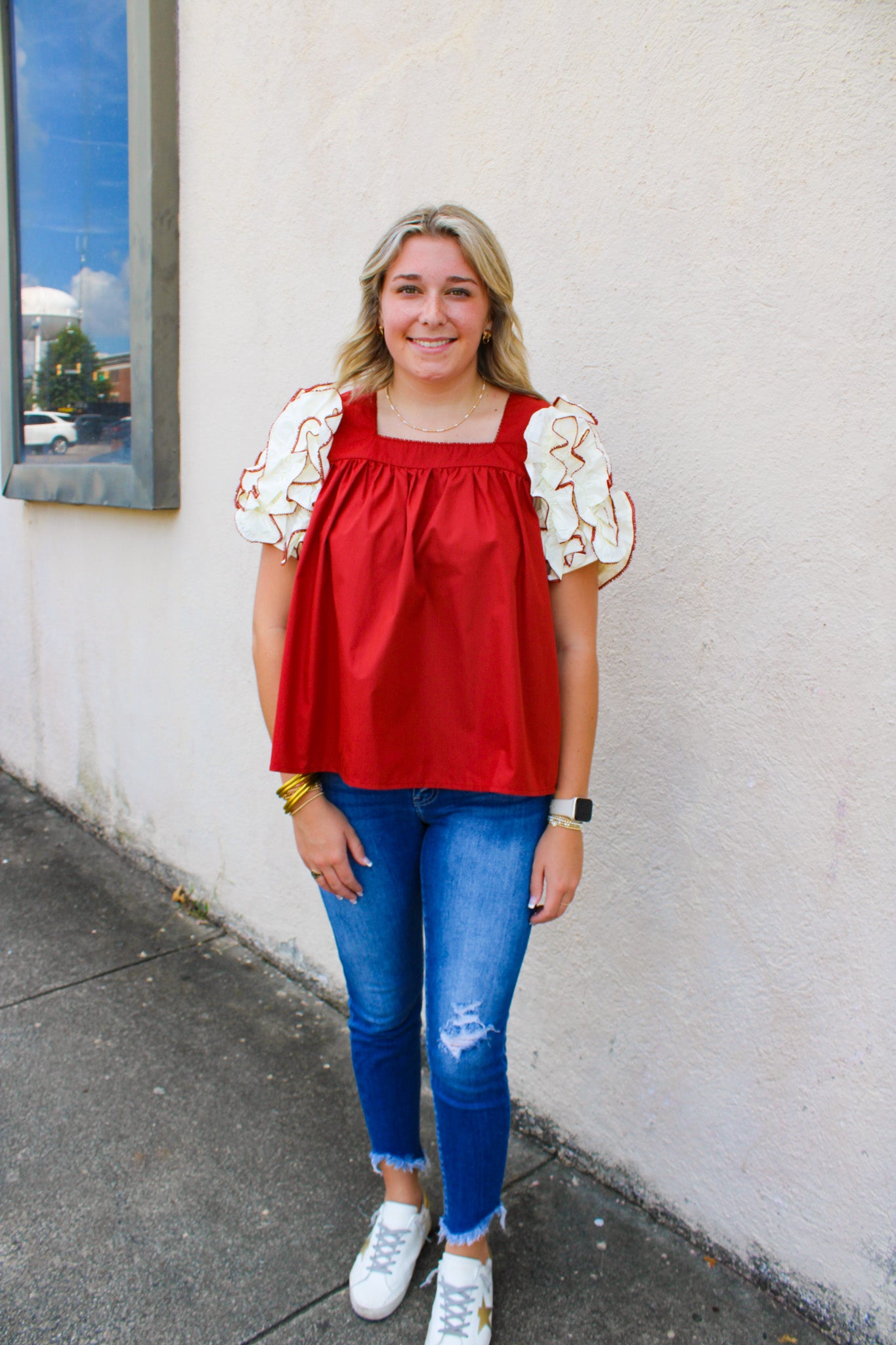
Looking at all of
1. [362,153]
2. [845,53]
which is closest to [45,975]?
[362,153]

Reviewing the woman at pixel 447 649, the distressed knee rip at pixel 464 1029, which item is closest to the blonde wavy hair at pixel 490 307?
the woman at pixel 447 649

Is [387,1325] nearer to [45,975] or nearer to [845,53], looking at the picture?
[45,975]

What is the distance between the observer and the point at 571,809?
5.71 feet

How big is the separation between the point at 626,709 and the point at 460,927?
0.71 m

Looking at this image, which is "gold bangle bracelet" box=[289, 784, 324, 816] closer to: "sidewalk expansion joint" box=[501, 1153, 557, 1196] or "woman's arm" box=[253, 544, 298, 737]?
"woman's arm" box=[253, 544, 298, 737]

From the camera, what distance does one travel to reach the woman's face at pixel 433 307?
1.69 metres

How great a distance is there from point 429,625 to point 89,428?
114 inches

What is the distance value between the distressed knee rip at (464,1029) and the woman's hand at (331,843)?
0.91 ft

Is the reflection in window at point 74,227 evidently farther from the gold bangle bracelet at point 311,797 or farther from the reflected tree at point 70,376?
the gold bangle bracelet at point 311,797

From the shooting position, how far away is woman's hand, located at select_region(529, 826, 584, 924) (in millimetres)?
1729

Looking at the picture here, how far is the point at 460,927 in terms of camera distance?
171 centimetres

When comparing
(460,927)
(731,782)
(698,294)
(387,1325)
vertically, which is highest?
(698,294)

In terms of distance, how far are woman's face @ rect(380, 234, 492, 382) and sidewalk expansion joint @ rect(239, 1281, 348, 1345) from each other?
5.89ft

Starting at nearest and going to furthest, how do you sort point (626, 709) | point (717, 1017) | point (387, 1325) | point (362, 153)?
point (387, 1325)
point (717, 1017)
point (626, 709)
point (362, 153)
